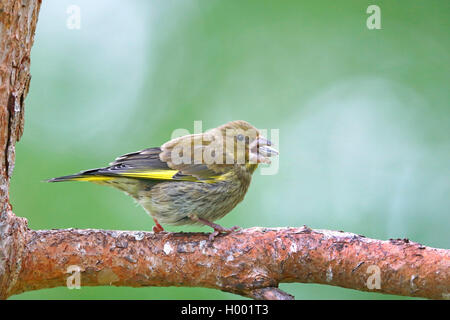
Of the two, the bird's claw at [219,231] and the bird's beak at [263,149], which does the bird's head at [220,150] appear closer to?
the bird's beak at [263,149]

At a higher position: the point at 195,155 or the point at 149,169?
the point at 195,155

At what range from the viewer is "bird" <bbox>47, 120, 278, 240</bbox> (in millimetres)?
3891

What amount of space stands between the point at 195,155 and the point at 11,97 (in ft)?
5.84

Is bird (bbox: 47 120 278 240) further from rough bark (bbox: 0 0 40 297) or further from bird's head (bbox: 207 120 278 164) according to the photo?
rough bark (bbox: 0 0 40 297)

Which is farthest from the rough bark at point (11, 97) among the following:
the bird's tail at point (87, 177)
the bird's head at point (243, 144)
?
the bird's head at point (243, 144)

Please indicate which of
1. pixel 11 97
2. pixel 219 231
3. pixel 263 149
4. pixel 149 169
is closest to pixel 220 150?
pixel 263 149

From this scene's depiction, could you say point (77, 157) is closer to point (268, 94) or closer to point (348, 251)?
point (268, 94)

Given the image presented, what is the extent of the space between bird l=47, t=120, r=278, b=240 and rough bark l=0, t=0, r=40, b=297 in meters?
0.87

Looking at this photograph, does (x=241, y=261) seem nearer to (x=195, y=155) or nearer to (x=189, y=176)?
(x=189, y=176)

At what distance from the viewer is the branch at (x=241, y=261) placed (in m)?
2.88

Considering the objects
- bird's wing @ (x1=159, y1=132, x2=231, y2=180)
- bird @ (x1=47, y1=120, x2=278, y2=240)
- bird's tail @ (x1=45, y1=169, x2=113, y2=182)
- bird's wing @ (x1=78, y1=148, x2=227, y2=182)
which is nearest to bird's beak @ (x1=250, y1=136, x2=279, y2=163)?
bird @ (x1=47, y1=120, x2=278, y2=240)

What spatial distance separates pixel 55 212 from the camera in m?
4.65

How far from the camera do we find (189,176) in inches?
158

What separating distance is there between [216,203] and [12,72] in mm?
1859
